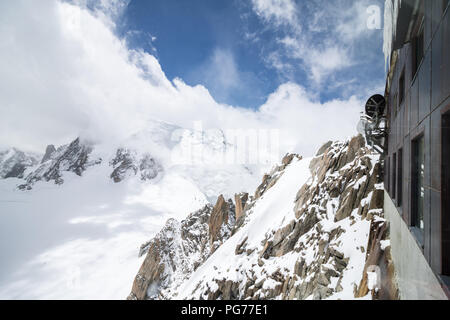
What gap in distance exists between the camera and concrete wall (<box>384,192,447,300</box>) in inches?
162

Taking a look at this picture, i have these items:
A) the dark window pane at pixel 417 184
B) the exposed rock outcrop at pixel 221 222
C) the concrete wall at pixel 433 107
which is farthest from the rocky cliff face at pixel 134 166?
the concrete wall at pixel 433 107

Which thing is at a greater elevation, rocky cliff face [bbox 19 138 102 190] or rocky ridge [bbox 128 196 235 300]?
rocky cliff face [bbox 19 138 102 190]

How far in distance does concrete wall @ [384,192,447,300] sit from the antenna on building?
6862 mm

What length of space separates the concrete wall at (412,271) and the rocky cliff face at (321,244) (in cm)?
107

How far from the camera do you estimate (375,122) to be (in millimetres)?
12273

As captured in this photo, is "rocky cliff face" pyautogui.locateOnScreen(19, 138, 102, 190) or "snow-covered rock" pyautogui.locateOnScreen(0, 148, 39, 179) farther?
"rocky cliff face" pyautogui.locateOnScreen(19, 138, 102, 190)

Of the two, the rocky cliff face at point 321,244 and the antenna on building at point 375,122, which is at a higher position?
the antenna on building at point 375,122

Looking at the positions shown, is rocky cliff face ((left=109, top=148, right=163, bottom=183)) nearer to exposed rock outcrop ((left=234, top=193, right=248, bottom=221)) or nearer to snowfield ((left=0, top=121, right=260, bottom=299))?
snowfield ((left=0, top=121, right=260, bottom=299))

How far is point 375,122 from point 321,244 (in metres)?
9.73

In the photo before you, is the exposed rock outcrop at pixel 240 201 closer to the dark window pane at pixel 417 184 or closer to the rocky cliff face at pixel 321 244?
the rocky cliff face at pixel 321 244

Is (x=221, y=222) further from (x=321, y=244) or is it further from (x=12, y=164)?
(x=12, y=164)

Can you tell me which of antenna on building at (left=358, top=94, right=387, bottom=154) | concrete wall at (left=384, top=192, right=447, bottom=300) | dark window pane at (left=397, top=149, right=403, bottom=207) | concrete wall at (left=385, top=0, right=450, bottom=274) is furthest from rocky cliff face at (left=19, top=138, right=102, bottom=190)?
concrete wall at (left=385, top=0, right=450, bottom=274)

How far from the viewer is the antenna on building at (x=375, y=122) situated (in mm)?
12094
